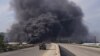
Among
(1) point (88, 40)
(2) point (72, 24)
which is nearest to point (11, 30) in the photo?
(2) point (72, 24)

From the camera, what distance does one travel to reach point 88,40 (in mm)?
191500

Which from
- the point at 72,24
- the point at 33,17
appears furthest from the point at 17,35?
the point at 72,24

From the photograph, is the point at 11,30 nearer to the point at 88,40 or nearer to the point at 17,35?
the point at 17,35

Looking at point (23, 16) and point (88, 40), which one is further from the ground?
point (23, 16)

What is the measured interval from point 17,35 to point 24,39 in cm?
522

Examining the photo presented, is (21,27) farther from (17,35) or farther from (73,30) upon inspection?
(73,30)

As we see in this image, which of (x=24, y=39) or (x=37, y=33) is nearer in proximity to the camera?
(x=37, y=33)

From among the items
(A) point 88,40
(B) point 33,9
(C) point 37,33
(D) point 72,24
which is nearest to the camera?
(C) point 37,33

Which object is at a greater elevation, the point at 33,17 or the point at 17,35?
the point at 33,17

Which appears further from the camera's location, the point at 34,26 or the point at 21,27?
the point at 21,27

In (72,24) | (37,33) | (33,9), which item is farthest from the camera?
(72,24)

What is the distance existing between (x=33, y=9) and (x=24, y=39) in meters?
20.8

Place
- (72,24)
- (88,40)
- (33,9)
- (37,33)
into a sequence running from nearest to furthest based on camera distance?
1. (37,33)
2. (33,9)
3. (72,24)
4. (88,40)

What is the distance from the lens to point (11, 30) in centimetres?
15162
